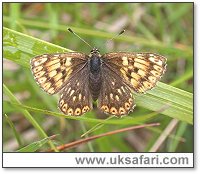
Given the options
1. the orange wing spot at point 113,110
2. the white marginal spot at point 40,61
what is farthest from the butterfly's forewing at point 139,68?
the white marginal spot at point 40,61

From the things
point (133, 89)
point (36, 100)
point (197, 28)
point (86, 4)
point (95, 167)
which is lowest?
point (95, 167)

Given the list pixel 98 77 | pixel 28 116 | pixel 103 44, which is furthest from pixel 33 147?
pixel 103 44

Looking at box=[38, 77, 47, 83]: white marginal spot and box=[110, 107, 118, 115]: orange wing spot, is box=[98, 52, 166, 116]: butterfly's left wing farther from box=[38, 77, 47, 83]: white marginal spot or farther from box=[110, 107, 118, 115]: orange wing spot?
box=[38, 77, 47, 83]: white marginal spot

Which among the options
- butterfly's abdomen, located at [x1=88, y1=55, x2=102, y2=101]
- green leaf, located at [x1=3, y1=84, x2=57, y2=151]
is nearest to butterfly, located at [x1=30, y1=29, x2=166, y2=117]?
butterfly's abdomen, located at [x1=88, y1=55, x2=102, y2=101]

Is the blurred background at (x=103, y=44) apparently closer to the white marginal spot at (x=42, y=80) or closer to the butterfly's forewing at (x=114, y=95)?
the butterfly's forewing at (x=114, y=95)

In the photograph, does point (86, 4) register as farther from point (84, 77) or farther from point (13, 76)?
point (84, 77)

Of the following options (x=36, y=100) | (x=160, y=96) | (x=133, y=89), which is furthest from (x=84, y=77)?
(x=36, y=100)
